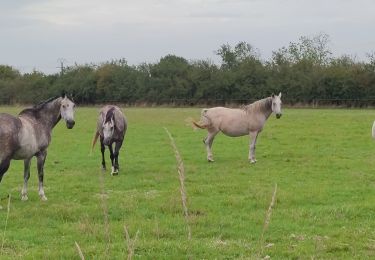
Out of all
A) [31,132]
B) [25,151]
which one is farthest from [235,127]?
[25,151]

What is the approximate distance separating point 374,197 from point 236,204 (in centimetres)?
285

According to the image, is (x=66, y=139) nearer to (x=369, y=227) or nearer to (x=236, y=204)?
(x=236, y=204)

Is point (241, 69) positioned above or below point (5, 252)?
above

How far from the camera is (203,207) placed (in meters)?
10.0

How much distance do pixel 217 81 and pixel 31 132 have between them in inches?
2175

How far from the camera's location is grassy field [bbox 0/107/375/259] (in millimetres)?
7207

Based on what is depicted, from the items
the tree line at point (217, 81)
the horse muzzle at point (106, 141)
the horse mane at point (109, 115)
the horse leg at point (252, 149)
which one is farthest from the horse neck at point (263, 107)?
the tree line at point (217, 81)

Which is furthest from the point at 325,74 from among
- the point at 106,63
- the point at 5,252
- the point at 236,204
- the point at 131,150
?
the point at 5,252

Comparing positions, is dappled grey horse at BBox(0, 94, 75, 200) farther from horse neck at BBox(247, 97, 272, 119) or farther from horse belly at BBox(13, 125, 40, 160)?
horse neck at BBox(247, 97, 272, 119)

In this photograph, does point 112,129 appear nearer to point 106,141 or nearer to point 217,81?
point 106,141

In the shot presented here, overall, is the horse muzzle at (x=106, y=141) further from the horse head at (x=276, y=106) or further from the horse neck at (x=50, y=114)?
the horse head at (x=276, y=106)

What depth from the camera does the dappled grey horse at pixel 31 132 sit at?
392 inches

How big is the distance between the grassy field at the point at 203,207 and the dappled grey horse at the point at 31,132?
87 cm

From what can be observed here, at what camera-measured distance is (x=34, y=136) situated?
1062cm
